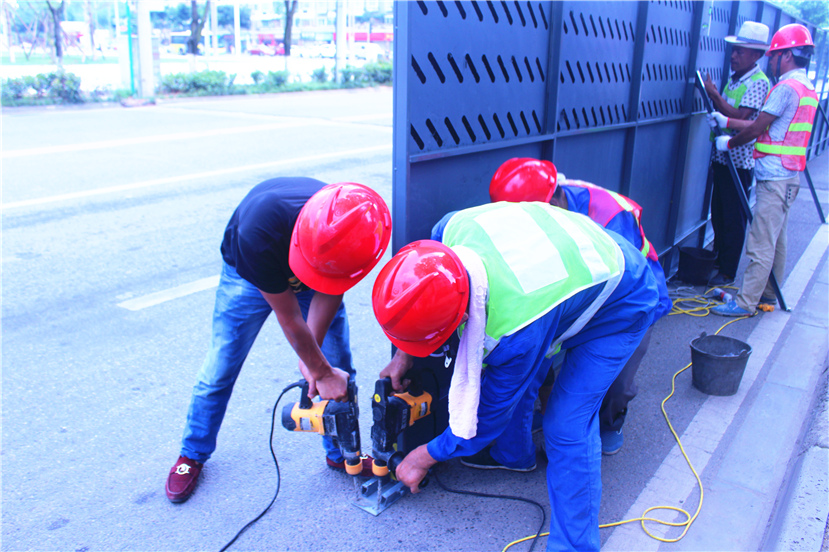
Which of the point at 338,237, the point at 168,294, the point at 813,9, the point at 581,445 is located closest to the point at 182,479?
the point at 338,237

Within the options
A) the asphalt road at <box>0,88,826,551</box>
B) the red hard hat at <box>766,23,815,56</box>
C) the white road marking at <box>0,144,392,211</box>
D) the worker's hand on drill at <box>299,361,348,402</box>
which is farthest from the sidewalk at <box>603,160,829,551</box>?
the white road marking at <box>0,144,392,211</box>

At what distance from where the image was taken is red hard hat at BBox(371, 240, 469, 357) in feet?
6.67

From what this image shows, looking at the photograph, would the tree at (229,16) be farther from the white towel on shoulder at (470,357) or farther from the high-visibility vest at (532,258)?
the white towel on shoulder at (470,357)

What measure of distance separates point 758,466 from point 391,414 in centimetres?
203

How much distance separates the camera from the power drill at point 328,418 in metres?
2.66

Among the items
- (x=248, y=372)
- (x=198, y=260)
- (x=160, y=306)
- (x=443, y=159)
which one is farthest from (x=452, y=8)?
(x=198, y=260)

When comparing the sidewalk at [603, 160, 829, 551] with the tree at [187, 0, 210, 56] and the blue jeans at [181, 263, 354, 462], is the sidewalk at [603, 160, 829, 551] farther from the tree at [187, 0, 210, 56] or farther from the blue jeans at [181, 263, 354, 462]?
the tree at [187, 0, 210, 56]

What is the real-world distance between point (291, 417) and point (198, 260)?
12.8ft

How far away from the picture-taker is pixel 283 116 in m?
16.7

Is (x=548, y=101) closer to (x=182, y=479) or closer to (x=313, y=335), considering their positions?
(x=313, y=335)

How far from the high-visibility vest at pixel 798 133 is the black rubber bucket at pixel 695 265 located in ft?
3.66

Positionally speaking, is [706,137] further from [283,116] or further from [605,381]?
[283,116]

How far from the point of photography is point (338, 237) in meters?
2.18

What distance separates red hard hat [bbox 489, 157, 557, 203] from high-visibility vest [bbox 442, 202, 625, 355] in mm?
582
